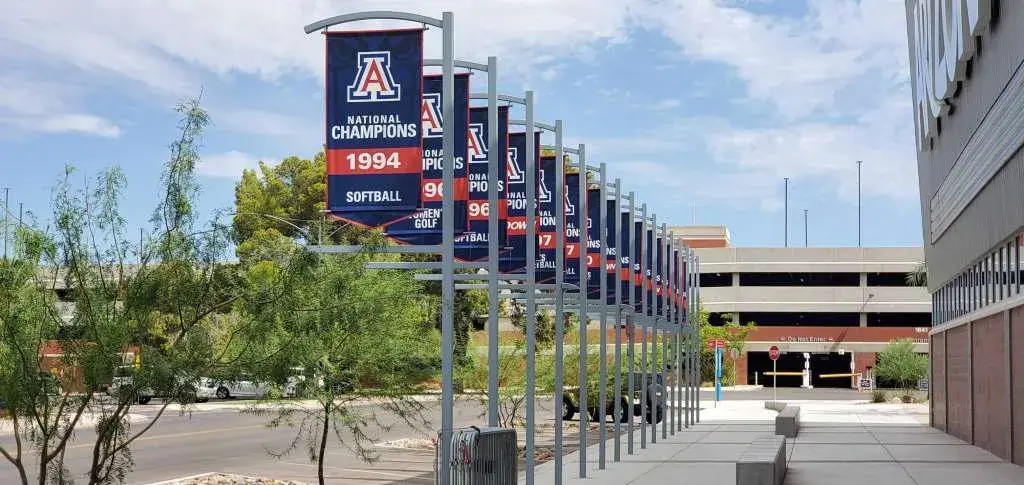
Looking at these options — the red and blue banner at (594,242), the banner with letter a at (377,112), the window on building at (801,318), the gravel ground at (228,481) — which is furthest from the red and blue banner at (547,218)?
the window on building at (801,318)

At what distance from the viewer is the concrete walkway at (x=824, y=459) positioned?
2280 cm

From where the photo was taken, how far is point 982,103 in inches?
947

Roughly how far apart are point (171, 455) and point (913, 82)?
22777 millimetres


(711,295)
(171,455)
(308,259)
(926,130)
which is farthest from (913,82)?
(711,295)

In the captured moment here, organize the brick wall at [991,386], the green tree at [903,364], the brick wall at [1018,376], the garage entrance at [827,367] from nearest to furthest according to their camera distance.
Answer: the brick wall at [1018,376]
the brick wall at [991,386]
the green tree at [903,364]
the garage entrance at [827,367]

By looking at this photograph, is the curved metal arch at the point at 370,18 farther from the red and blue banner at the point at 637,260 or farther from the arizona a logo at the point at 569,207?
the red and blue banner at the point at 637,260

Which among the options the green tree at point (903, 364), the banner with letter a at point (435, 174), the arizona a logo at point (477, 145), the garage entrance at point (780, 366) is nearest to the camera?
the banner with letter a at point (435, 174)

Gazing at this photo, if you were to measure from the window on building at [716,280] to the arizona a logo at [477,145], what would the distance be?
270ft

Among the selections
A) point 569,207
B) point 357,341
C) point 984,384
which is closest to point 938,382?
point 984,384

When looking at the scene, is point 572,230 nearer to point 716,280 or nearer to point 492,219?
point 492,219

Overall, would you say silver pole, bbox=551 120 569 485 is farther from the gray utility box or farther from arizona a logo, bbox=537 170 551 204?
the gray utility box

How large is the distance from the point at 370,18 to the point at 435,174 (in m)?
2.13

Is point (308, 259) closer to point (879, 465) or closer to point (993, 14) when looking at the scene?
point (993, 14)

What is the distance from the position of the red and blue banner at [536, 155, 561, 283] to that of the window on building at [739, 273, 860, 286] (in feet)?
257
